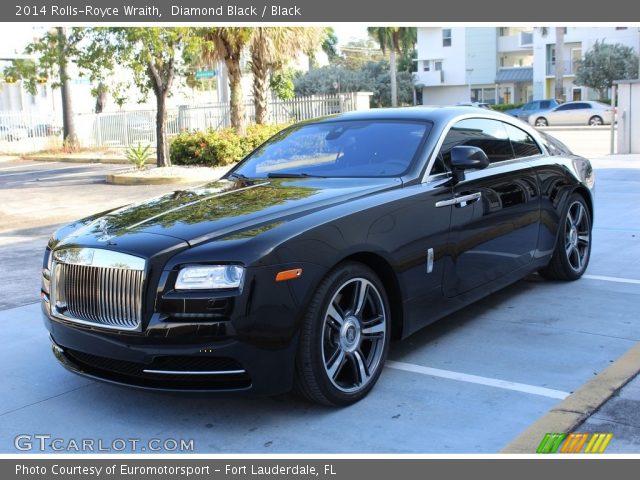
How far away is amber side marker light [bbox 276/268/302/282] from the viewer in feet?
12.9

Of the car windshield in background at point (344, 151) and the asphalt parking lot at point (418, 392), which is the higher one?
the car windshield in background at point (344, 151)

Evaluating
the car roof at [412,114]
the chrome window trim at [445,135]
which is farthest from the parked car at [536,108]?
the car roof at [412,114]

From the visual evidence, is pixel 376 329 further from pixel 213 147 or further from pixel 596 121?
pixel 596 121

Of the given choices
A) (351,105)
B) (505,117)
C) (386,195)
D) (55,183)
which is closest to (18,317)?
(386,195)

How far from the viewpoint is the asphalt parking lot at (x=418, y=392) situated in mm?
3990

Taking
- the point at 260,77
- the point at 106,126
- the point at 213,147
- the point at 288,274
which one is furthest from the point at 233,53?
the point at 288,274

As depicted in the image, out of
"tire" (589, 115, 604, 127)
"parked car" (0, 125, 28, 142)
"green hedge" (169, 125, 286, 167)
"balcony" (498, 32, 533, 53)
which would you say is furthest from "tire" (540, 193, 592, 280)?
"balcony" (498, 32, 533, 53)

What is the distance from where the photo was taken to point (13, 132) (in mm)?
33906

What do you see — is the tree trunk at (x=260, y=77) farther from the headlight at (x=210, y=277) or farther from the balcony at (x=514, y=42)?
the balcony at (x=514, y=42)

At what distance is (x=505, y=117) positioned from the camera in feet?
21.2

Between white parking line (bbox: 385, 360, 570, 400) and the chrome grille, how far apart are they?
1.82 metres

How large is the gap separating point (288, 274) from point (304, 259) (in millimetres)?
142

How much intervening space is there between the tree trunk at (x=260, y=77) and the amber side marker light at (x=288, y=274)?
19.1 meters

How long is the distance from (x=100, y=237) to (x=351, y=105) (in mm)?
19852
